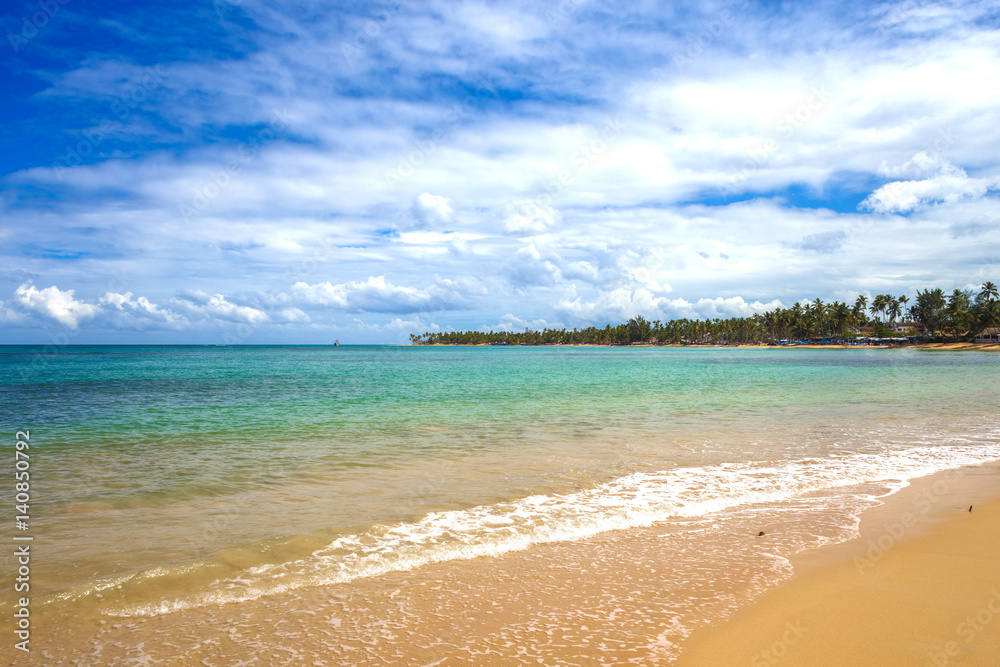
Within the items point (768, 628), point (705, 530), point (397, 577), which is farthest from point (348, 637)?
point (705, 530)

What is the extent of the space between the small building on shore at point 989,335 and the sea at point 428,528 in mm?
151244

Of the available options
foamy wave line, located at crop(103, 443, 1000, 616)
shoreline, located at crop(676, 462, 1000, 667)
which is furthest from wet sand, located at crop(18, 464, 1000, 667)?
foamy wave line, located at crop(103, 443, 1000, 616)

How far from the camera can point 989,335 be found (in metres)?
128

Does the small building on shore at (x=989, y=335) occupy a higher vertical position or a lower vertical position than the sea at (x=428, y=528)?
higher

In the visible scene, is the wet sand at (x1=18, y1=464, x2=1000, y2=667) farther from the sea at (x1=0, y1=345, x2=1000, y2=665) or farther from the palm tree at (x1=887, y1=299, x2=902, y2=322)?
the palm tree at (x1=887, y1=299, x2=902, y2=322)

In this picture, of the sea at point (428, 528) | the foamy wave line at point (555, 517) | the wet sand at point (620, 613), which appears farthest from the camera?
the foamy wave line at point (555, 517)

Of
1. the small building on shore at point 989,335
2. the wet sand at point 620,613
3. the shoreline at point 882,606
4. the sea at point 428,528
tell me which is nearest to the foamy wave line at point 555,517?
the sea at point 428,528

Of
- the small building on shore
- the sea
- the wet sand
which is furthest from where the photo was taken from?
the small building on shore

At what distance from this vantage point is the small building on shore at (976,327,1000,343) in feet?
413

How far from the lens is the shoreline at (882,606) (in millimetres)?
4691

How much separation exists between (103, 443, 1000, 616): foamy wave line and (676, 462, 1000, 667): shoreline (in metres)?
2.29

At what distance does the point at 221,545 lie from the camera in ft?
24.1

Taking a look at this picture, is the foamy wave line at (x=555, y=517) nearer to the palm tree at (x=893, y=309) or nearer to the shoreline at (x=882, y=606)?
the shoreline at (x=882, y=606)

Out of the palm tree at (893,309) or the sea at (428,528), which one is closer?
the sea at (428,528)
